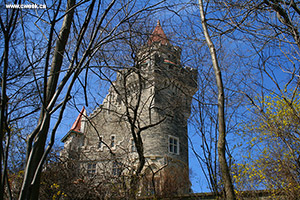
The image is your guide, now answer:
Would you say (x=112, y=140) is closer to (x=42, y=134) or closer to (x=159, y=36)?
(x=159, y=36)

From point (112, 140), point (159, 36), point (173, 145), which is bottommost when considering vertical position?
point (159, 36)

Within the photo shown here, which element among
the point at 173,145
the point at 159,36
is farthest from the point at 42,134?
the point at 173,145

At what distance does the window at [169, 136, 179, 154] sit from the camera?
59.8ft

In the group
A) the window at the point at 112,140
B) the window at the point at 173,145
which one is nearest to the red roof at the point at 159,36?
the window at the point at 173,145

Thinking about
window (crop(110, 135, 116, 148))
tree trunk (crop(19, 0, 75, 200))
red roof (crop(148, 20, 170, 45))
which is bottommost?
tree trunk (crop(19, 0, 75, 200))

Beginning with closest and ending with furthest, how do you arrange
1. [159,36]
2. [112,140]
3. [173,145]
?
[159,36] → [173,145] → [112,140]

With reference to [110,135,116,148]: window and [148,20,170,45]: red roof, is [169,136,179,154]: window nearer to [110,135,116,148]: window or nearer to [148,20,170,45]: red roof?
[110,135,116,148]: window

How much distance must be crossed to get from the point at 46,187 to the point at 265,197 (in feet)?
18.8

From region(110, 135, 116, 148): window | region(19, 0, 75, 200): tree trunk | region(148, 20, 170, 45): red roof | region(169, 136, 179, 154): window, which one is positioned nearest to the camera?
region(19, 0, 75, 200): tree trunk

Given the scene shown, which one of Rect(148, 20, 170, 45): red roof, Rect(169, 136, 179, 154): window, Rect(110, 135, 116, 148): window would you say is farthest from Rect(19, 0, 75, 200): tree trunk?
Rect(110, 135, 116, 148): window

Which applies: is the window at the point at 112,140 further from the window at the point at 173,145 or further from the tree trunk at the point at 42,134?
the tree trunk at the point at 42,134

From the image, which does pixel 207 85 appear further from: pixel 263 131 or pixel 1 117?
pixel 1 117

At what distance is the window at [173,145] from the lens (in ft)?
59.8

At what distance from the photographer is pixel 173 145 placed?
720 inches
